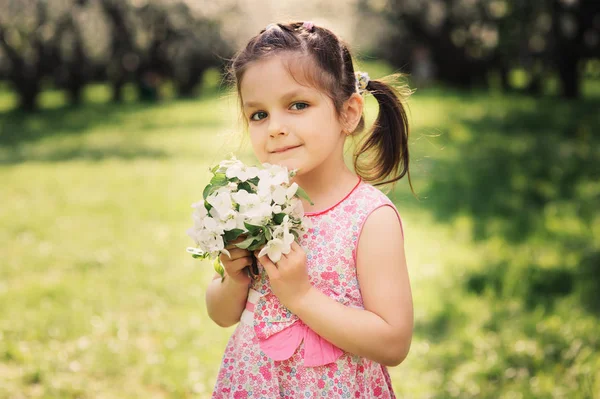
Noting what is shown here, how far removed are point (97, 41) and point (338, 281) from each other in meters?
19.5

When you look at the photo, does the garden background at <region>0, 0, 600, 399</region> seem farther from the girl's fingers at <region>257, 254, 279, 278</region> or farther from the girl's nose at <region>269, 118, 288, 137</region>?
the girl's fingers at <region>257, 254, 279, 278</region>

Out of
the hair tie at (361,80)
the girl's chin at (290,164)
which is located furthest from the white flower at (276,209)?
Answer: the hair tie at (361,80)

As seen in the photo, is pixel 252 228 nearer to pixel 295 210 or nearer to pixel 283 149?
pixel 295 210

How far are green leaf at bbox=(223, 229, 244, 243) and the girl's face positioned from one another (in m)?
0.27

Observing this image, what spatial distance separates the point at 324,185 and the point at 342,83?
321 millimetres

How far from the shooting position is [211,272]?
575cm

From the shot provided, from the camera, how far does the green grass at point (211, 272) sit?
379cm

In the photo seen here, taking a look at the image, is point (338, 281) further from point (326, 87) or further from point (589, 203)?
point (589, 203)

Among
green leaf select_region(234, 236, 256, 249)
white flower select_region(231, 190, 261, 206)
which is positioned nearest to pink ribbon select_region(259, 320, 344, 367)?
green leaf select_region(234, 236, 256, 249)

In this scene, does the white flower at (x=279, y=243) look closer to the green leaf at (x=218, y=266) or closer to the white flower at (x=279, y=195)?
the white flower at (x=279, y=195)

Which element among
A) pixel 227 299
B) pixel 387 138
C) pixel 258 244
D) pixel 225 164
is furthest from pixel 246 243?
pixel 387 138

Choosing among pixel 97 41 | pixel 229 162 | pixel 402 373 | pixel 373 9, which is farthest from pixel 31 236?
pixel 373 9

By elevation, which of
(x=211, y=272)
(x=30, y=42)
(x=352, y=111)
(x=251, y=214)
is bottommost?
(x=30, y=42)

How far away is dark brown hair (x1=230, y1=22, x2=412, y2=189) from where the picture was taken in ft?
6.39
